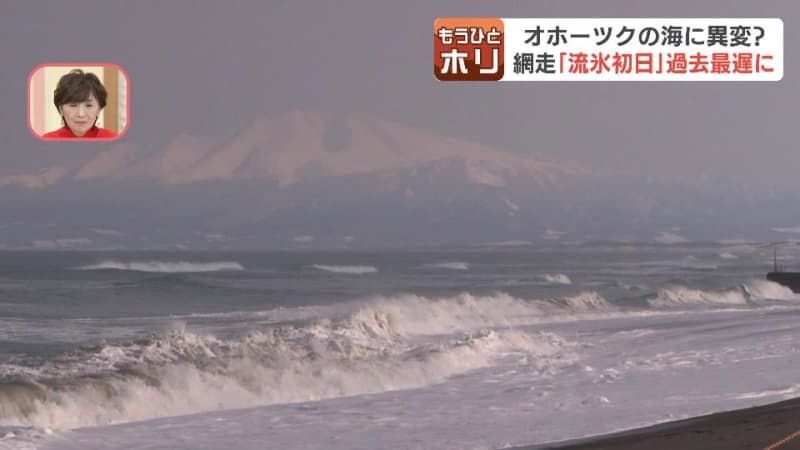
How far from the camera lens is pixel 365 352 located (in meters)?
22.8

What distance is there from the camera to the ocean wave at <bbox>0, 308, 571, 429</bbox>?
1634cm

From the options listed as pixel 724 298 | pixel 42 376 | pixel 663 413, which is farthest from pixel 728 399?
pixel 724 298

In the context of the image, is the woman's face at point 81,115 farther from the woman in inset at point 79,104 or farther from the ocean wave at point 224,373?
the ocean wave at point 224,373

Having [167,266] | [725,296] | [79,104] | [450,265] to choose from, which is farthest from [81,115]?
[450,265]

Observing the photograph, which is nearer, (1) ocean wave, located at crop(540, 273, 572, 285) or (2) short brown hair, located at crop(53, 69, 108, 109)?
(2) short brown hair, located at crop(53, 69, 108, 109)

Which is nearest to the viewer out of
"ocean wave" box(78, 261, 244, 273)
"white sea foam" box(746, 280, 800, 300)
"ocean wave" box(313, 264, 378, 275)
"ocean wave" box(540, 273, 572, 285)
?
"white sea foam" box(746, 280, 800, 300)

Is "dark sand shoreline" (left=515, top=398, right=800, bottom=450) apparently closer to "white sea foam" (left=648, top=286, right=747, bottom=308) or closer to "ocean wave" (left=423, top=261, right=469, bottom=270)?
"white sea foam" (left=648, top=286, right=747, bottom=308)

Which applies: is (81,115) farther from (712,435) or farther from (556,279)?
(556,279)

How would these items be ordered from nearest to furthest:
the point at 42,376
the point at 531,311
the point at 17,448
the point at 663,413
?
the point at 17,448 → the point at 663,413 → the point at 42,376 → the point at 531,311

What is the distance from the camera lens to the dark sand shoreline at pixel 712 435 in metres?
11.9

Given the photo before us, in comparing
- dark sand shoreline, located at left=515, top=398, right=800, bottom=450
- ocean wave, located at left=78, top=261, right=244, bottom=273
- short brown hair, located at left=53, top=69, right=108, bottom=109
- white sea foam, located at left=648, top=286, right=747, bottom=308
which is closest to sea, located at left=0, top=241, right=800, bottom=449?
dark sand shoreline, located at left=515, top=398, right=800, bottom=450

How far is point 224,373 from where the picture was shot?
757 inches

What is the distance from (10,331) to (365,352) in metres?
10.4

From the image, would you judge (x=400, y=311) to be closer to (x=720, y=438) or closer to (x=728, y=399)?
(x=728, y=399)
